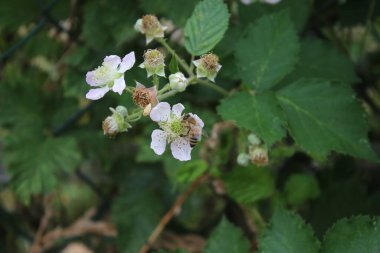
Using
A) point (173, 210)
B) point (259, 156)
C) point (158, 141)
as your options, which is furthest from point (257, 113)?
point (173, 210)

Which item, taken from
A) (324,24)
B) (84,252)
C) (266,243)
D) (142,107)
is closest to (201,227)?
(84,252)

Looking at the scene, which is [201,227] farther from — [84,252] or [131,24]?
[131,24]

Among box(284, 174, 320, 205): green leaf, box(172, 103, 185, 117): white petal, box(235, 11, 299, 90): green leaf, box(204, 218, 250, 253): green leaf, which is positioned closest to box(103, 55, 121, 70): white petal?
box(172, 103, 185, 117): white petal

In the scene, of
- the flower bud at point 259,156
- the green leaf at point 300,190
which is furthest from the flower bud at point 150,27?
the green leaf at point 300,190

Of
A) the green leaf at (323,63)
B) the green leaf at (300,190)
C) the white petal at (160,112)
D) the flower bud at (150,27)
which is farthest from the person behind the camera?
the green leaf at (300,190)

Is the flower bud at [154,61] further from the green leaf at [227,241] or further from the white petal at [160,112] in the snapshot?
the green leaf at [227,241]

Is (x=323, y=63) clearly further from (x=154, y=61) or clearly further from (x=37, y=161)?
(x=37, y=161)

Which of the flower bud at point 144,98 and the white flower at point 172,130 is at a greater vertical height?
the flower bud at point 144,98
